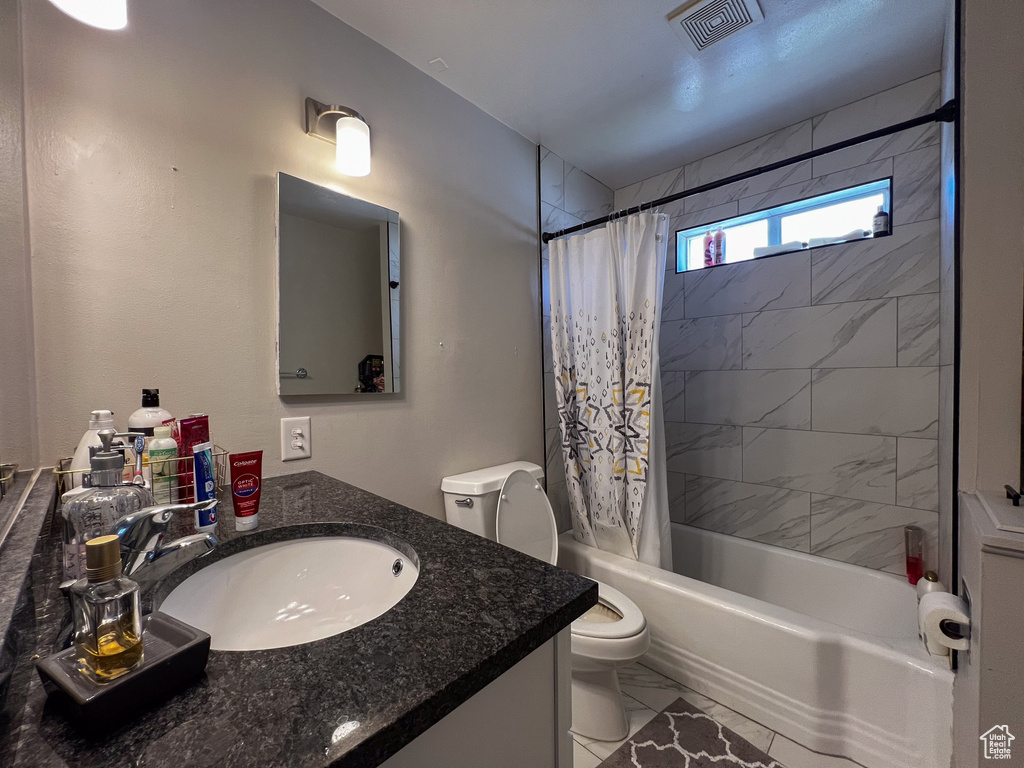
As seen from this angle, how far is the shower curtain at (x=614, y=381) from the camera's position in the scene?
1.82 metres

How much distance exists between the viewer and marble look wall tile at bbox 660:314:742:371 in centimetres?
225

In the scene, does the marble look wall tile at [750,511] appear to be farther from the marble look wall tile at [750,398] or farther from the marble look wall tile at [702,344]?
the marble look wall tile at [702,344]

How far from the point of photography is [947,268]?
1423mm

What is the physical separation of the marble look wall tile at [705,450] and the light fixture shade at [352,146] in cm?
201

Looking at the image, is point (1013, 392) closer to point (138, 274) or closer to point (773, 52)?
point (773, 52)

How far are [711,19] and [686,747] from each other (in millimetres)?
2341

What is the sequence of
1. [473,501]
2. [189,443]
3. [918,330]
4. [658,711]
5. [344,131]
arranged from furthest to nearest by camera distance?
[918,330] < [473,501] < [658,711] < [344,131] < [189,443]

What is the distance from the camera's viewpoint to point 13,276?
2.71 ft

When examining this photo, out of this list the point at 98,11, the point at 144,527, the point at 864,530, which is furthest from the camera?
the point at 864,530

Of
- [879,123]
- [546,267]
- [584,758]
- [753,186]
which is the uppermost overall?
[879,123]

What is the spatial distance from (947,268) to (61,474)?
7.92 ft

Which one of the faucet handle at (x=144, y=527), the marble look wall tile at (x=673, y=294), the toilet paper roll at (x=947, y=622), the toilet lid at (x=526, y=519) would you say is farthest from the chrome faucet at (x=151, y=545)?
the marble look wall tile at (x=673, y=294)

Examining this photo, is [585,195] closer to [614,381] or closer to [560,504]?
[614,381]

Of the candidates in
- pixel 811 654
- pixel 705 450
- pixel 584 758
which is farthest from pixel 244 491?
pixel 705 450
